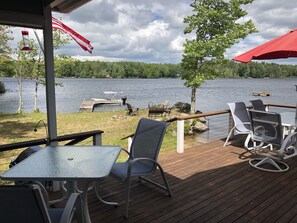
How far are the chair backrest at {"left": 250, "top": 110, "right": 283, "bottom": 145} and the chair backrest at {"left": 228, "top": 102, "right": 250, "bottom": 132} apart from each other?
29.0 inches

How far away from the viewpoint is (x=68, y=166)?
6.58 feet

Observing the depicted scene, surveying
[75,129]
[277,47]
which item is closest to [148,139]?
[277,47]

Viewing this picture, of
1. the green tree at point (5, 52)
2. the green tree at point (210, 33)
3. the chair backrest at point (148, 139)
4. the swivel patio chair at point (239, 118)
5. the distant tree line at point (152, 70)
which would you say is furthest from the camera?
the distant tree line at point (152, 70)

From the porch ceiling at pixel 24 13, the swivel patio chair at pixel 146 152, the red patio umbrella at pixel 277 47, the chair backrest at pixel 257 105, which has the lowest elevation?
the swivel patio chair at pixel 146 152

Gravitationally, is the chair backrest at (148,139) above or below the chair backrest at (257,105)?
below

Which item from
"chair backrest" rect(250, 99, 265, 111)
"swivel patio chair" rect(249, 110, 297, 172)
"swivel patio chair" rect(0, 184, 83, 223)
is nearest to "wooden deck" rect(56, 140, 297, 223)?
"swivel patio chair" rect(249, 110, 297, 172)

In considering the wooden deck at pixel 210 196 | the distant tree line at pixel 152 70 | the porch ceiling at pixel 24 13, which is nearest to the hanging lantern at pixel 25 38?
the porch ceiling at pixel 24 13

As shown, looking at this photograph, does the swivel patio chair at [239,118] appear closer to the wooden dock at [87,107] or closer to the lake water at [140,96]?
the lake water at [140,96]

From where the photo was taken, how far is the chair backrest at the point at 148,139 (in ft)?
9.45

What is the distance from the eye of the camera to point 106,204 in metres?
2.72

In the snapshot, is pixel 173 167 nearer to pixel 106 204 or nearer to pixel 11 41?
pixel 106 204

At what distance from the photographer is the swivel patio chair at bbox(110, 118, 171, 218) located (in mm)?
2721

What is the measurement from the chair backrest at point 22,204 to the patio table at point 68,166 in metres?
0.49

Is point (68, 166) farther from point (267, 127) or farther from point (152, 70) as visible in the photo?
point (152, 70)
